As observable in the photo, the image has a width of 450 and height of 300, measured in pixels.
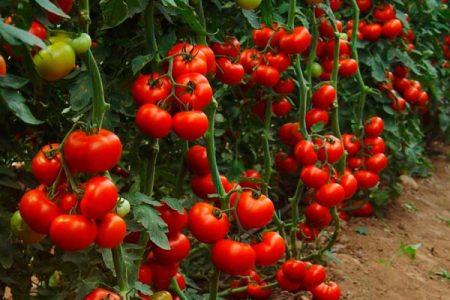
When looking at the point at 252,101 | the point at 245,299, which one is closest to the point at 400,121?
the point at 252,101

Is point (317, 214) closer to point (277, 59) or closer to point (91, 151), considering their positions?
point (277, 59)

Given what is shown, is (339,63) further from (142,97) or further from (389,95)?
(142,97)

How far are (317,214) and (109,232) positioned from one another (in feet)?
4.32

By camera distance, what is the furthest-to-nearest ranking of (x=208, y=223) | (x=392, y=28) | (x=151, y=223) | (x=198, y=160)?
(x=392, y=28), (x=198, y=160), (x=208, y=223), (x=151, y=223)

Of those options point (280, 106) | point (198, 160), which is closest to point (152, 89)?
point (198, 160)

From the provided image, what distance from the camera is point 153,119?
138 centimetres

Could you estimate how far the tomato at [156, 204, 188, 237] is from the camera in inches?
63.0

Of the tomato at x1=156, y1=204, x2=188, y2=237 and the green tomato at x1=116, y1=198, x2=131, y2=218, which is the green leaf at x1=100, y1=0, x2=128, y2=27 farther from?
the tomato at x1=156, y1=204, x2=188, y2=237

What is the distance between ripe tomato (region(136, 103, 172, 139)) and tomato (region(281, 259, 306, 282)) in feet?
3.18

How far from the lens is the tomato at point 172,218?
1.60 m

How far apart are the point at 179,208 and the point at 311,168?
2.46 feet

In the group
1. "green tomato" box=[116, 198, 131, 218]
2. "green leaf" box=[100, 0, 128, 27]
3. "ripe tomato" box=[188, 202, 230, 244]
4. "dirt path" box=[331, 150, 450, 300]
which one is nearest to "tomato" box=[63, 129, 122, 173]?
"green tomato" box=[116, 198, 131, 218]

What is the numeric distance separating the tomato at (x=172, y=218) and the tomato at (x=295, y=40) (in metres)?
0.73

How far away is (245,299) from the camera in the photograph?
7.98 feet
